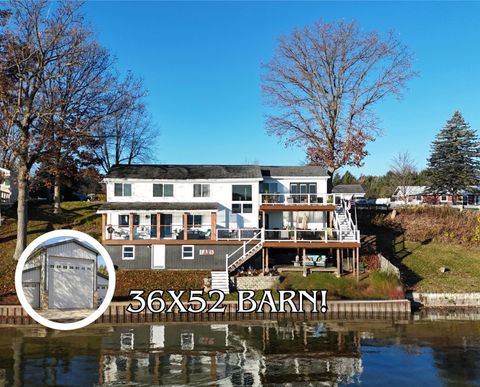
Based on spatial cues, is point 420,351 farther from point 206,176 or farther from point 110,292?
point 206,176

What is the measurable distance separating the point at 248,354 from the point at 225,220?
57.5 feet

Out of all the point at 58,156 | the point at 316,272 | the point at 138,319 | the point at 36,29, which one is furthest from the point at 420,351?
the point at 36,29

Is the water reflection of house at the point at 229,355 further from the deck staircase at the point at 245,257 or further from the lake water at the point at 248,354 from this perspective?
the deck staircase at the point at 245,257

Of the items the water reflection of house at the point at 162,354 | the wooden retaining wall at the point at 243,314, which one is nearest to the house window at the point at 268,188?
the wooden retaining wall at the point at 243,314

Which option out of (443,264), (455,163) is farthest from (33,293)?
(455,163)

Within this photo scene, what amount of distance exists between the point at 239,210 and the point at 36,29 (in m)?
18.6

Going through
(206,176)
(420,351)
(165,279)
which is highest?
(206,176)

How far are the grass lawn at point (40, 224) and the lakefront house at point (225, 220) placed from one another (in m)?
4.68

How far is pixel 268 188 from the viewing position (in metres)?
38.5

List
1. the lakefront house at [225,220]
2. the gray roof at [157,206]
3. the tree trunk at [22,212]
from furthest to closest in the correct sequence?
the gray roof at [157,206] < the lakefront house at [225,220] < the tree trunk at [22,212]

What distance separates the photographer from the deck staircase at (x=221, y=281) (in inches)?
1169

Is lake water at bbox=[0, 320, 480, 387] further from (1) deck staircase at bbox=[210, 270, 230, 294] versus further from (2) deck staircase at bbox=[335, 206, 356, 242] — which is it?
(2) deck staircase at bbox=[335, 206, 356, 242]

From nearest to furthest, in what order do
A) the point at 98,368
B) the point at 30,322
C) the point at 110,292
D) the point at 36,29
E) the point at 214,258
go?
the point at 110,292 → the point at 98,368 → the point at 30,322 → the point at 36,29 → the point at 214,258

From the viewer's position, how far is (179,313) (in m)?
26.7
